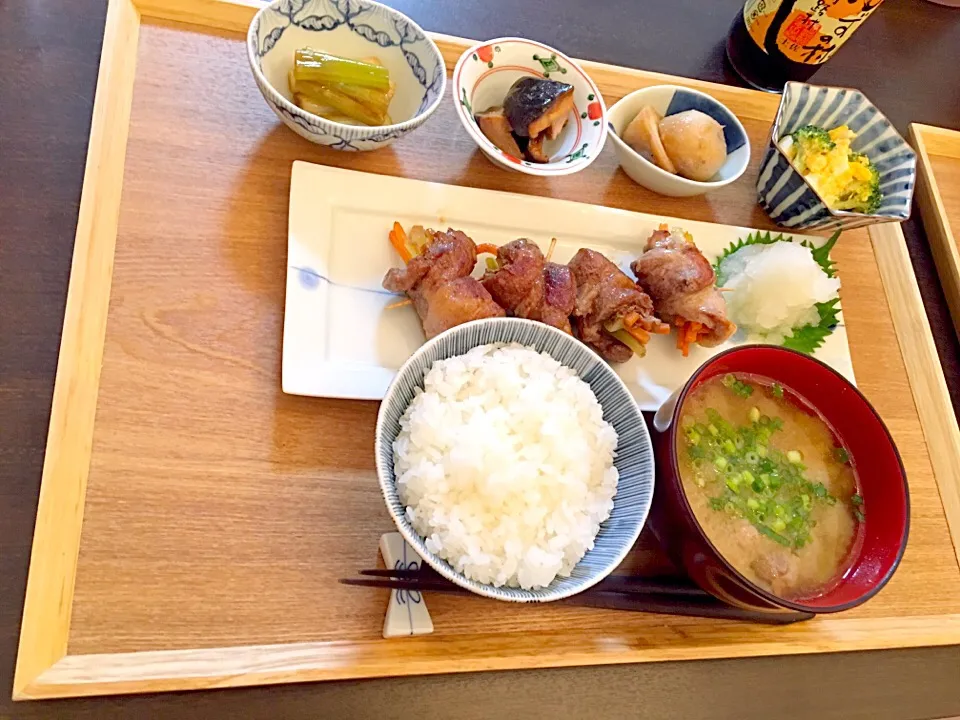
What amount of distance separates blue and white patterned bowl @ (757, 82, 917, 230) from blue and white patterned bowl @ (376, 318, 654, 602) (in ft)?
2.84

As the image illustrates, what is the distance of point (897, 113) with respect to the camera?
2.55 m

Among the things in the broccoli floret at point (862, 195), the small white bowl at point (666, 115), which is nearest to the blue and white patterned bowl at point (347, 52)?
the small white bowl at point (666, 115)

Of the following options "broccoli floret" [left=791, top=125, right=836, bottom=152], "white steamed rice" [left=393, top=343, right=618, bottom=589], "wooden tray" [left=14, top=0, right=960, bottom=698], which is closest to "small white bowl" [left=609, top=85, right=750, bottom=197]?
"broccoli floret" [left=791, top=125, right=836, bottom=152]

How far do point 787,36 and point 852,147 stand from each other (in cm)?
40

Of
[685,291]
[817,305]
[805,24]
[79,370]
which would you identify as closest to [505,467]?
[685,291]

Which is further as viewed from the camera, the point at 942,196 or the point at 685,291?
the point at 942,196

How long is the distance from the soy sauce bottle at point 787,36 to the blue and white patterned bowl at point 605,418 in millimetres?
1317

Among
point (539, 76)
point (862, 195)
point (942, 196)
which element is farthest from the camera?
point (942, 196)

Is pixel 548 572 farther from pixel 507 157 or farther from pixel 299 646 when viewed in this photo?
pixel 507 157

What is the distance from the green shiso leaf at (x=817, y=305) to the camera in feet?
Result: 6.18

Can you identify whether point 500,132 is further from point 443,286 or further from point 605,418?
point 605,418

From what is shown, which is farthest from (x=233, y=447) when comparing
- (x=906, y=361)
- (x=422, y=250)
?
(x=906, y=361)

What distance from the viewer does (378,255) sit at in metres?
1.65

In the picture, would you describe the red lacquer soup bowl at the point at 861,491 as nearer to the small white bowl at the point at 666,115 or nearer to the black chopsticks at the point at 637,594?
the black chopsticks at the point at 637,594
